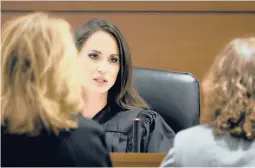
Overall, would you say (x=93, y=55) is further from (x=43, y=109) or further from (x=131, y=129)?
(x=43, y=109)

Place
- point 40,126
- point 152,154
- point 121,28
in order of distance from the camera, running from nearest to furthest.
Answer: point 40,126 < point 152,154 < point 121,28

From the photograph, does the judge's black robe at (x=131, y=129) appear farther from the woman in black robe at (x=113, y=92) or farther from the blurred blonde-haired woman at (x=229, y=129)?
the blurred blonde-haired woman at (x=229, y=129)

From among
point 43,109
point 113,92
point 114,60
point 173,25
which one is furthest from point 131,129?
point 43,109

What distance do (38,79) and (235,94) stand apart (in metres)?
0.62

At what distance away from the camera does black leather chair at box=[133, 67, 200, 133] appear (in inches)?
78.2

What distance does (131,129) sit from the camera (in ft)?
6.24

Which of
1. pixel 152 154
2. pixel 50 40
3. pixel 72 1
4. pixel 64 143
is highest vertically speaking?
pixel 72 1

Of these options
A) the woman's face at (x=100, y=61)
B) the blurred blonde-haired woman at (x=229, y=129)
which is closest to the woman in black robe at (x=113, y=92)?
the woman's face at (x=100, y=61)

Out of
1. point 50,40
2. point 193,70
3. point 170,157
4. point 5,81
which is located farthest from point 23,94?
point 193,70

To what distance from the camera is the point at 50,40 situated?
142 cm

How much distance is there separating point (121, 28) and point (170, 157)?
0.72 m

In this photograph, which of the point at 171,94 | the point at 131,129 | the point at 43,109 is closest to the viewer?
the point at 43,109

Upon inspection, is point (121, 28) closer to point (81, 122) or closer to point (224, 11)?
point (224, 11)

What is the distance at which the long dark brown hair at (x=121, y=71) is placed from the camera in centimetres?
197
